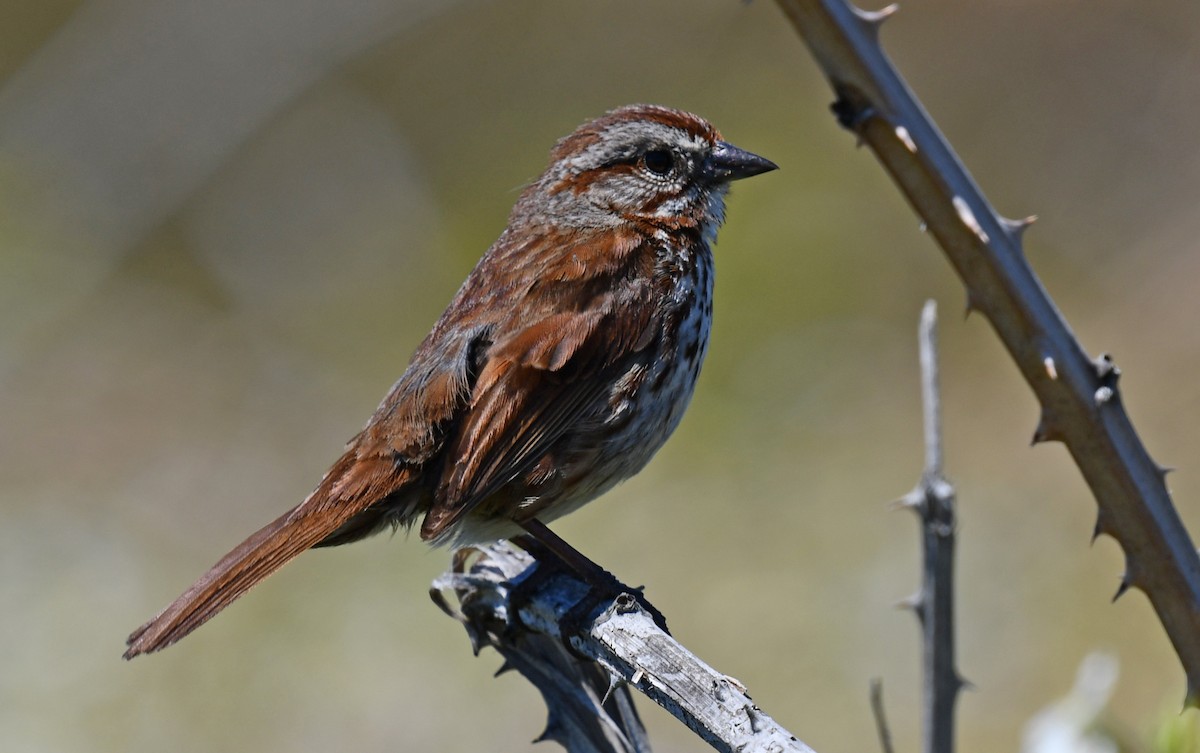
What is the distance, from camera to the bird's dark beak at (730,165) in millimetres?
3567

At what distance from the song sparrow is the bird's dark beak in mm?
168

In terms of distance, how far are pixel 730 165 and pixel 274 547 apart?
153 cm

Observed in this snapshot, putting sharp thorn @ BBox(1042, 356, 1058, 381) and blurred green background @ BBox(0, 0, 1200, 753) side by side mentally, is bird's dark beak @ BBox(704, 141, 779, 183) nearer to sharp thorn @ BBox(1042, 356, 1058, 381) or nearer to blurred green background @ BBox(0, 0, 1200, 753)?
sharp thorn @ BBox(1042, 356, 1058, 381)

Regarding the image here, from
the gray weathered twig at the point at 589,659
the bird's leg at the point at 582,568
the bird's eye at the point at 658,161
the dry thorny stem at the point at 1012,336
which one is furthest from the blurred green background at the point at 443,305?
the dry thorny stem at the point at 1012,336

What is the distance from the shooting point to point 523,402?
3.04 meters

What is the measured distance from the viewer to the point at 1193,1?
8.24 m

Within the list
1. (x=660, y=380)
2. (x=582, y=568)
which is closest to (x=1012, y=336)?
(x=660, y=380)

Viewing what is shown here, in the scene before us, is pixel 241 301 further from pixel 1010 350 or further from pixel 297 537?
pixel 1010 350

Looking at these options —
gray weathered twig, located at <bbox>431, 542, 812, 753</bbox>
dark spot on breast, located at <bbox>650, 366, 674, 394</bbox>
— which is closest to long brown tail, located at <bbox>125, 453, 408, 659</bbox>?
gray weathered twig, located at <bbox>431, 542, 812, 753</bbox>

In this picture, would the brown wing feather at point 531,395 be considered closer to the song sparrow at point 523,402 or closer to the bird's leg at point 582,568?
the song sparrow at point 523,402

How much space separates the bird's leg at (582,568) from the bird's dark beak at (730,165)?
3.42 feet

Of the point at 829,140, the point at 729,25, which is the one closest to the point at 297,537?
the point at 829,140

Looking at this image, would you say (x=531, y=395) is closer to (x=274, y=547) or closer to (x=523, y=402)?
(x=523, y=402)

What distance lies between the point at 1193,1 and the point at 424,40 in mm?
4645
